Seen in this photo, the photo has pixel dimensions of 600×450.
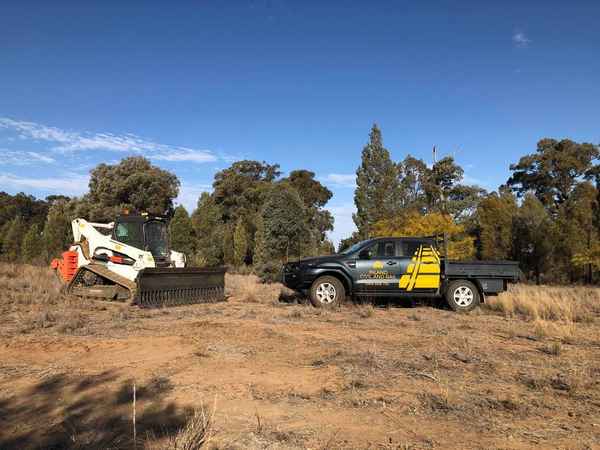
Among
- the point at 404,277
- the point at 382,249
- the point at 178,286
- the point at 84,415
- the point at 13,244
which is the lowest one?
the point at 84,415

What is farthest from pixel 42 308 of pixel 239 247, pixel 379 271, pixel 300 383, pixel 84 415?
pixel 239 247

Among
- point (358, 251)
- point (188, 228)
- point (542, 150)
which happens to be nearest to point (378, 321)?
point (358, 251)

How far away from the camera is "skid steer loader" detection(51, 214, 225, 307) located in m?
11.9

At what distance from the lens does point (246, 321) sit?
30.4 feet

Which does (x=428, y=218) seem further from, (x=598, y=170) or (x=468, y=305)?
(x=598, y=170)

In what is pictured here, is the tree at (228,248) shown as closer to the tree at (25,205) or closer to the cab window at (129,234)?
the cab window at (129,234)

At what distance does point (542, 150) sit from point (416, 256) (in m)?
36.8

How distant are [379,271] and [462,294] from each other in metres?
2.19

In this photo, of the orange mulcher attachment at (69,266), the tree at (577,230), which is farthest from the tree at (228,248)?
the tree at (577,230)

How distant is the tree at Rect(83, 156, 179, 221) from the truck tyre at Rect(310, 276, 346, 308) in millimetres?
30812

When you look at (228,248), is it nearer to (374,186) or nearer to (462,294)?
(374,186)

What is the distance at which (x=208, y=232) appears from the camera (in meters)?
34.0

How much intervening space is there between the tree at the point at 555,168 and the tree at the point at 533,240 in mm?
11386

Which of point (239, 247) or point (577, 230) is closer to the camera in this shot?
point (577, 230)
